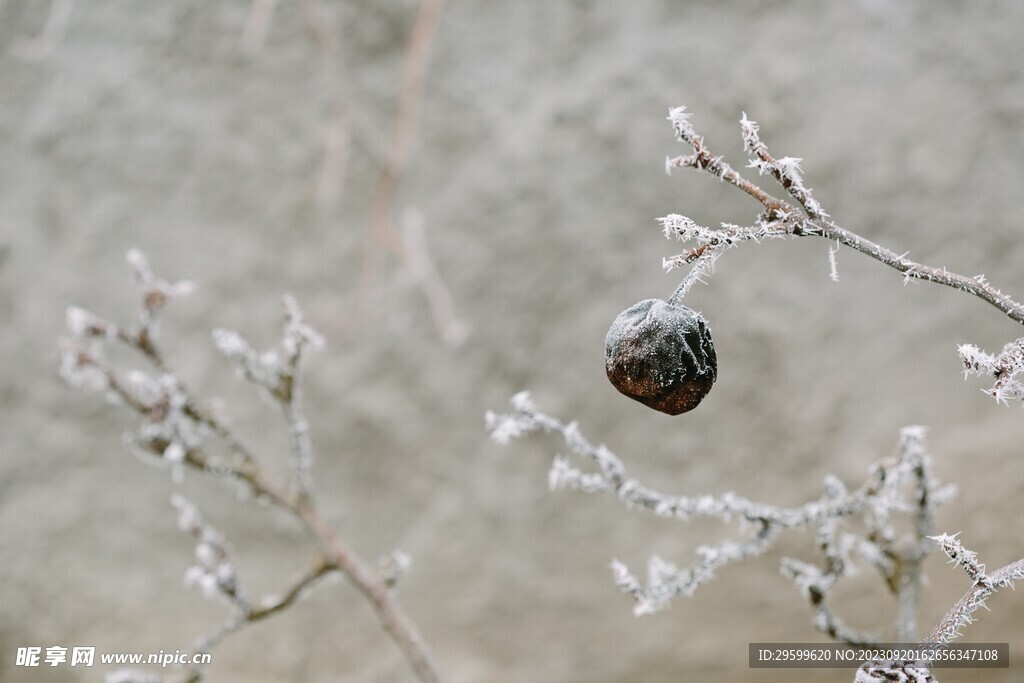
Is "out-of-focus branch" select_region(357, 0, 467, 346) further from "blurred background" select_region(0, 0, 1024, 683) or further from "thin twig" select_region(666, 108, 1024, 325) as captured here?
"thin twig" select_region(666, 108, 1024, 325)

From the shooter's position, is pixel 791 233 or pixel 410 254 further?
pixel 410 254

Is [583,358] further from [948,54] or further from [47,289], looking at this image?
[47,289]

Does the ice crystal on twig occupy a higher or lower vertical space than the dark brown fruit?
lower

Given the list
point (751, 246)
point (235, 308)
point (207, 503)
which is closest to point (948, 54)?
point (751, 246)

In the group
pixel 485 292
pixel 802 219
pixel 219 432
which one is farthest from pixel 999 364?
pixel 485 292

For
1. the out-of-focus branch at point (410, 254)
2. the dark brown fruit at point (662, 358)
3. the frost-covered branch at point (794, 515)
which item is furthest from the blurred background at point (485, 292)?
the dark brown fruit at point (662, 358)

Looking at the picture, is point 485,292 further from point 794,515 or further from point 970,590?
point 970,590

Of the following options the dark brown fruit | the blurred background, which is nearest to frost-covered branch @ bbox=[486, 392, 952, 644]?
the dark brown fruit
